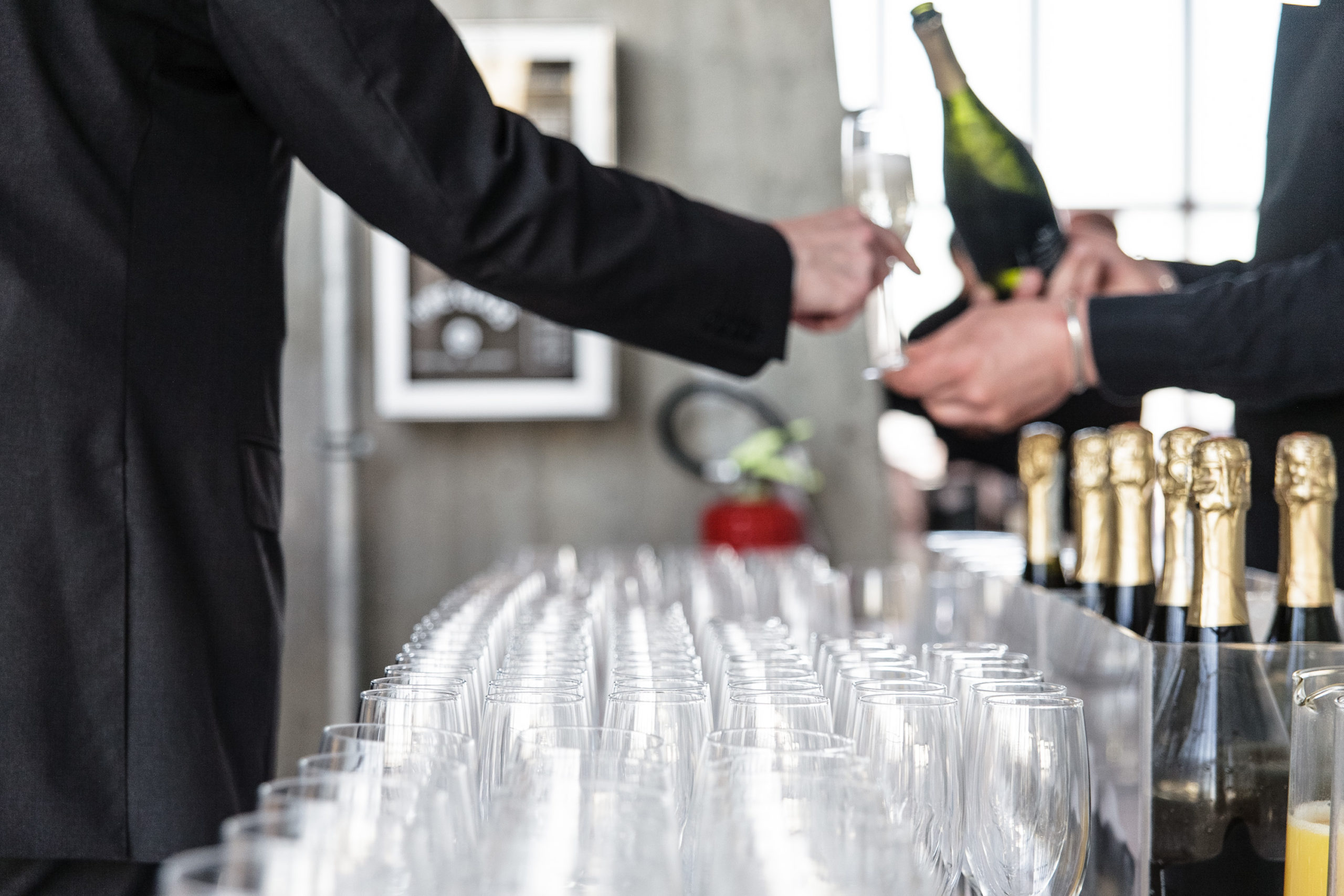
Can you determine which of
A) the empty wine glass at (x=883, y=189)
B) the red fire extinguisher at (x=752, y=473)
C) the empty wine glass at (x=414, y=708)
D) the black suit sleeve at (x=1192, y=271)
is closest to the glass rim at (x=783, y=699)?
the empty wine glass at (x=414, y=708)

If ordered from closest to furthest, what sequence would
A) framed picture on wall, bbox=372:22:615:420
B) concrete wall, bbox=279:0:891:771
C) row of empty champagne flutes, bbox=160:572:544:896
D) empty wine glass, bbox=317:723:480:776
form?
row of empty champagne flutes, bbox=160:572:544:896
empty wine glass, bbox=317:723:480:776
framed picture on wall, bbox=372:22:615:420
concrete wall, bbox=279:0:891:771

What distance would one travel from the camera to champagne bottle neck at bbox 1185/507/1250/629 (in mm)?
772

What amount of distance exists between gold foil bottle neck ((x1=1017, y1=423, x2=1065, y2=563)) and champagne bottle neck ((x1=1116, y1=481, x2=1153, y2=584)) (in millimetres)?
142

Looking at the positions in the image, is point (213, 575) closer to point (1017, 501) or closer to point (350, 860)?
point (350, 860)

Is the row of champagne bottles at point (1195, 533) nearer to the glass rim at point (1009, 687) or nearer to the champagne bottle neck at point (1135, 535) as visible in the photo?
the champagne bottle neck at point (1135, 535)

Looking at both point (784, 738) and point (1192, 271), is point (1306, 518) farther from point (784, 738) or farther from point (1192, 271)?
point (1192, 271)

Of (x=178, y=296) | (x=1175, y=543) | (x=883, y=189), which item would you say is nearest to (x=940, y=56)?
(x=883, y=189)

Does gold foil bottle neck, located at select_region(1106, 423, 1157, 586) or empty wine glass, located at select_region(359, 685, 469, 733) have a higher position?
gold foil bottle neck, located at select_region(1106, 423, 1157, 586)

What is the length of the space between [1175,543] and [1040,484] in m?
0.31

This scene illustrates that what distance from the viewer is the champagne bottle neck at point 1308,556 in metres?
0.80

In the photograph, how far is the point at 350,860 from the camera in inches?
17.2

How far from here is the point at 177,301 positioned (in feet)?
3.19

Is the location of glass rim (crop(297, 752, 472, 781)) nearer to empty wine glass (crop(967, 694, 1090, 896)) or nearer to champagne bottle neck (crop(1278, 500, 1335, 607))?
empty wine glass (crop(967, 694, 1090, 896))

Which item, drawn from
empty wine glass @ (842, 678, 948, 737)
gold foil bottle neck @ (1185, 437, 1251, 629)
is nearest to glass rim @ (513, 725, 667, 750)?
empty wine glass @ (842, 678, 948, 737)
